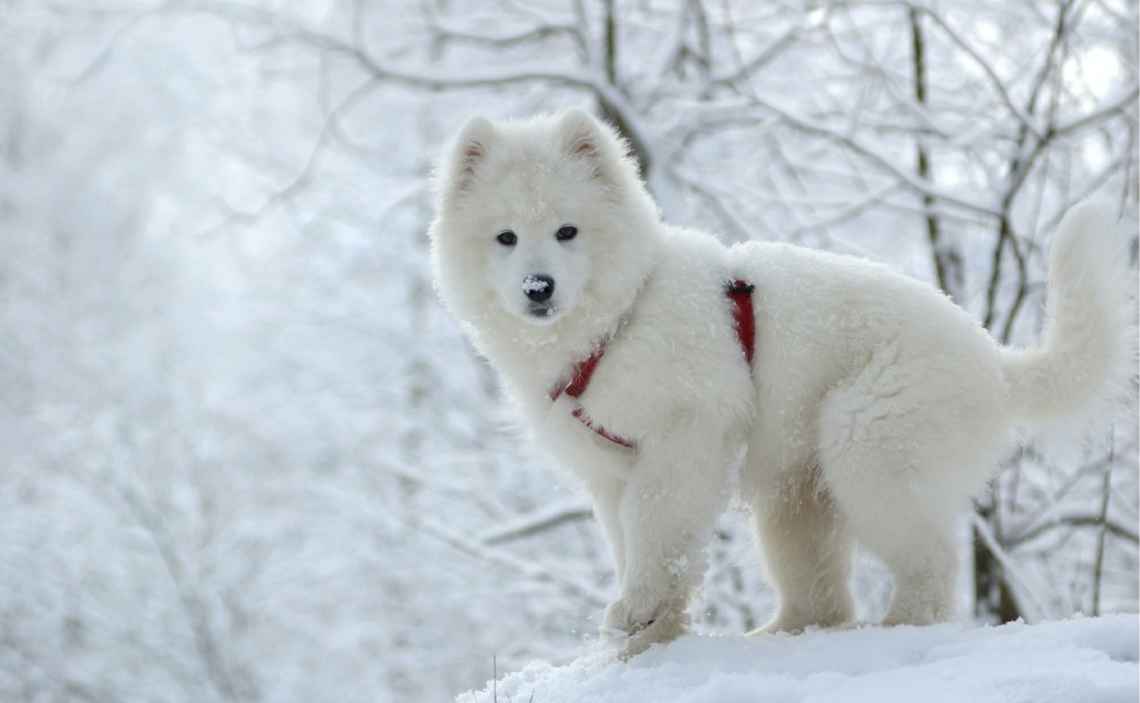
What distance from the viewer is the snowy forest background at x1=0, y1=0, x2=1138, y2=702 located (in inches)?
307

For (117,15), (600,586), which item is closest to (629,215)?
(600,586)

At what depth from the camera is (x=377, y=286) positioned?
11.3 m

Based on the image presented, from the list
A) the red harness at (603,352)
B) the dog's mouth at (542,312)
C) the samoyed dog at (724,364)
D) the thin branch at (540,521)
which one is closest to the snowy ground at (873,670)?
the samoyed dog at (724,364)

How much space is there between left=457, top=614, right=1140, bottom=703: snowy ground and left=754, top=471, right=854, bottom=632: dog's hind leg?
17.9 inches

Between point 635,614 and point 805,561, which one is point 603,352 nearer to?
point 635,614

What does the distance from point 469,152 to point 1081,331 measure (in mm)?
1920

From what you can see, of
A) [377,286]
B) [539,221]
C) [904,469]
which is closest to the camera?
[904,469]

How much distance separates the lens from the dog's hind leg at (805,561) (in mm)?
3652

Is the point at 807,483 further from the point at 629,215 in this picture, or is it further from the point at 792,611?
the point at 629,215

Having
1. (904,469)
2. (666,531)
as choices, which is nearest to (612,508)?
(666,531)

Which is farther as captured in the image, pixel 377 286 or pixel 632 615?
pixel 377 286

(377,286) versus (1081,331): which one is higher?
(377,286)

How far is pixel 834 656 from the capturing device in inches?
112

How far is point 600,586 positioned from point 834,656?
6198mm
